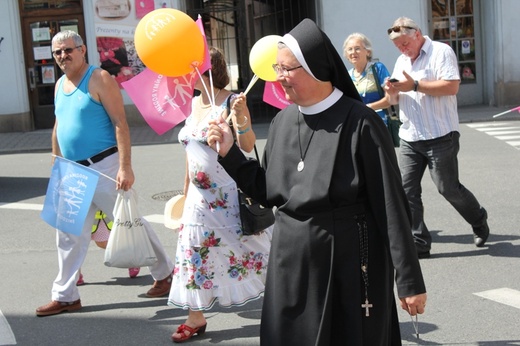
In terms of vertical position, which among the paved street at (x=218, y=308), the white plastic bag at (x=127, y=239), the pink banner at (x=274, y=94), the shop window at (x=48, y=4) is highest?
the shop window at (x=48, y=4)

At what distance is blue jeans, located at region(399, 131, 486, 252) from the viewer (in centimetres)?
723

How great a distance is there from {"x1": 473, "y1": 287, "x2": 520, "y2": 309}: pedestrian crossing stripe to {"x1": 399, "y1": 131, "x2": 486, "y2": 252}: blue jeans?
1029 millimetres

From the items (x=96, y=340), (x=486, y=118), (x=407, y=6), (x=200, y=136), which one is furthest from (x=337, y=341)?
(x=407, y=6)

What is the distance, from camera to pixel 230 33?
20094mm

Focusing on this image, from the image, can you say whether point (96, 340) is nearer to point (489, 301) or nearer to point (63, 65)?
point (63, 65)

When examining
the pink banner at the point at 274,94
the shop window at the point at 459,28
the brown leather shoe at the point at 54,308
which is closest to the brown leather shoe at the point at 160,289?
the brown leather shoe at the point at 54,308

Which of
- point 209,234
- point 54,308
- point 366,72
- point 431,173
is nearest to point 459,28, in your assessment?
point 366,72

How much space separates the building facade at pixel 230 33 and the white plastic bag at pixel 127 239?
1328 cm

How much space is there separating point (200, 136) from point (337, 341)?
6.90 feet

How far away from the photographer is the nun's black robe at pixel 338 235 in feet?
12.1

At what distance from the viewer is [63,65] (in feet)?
21.1

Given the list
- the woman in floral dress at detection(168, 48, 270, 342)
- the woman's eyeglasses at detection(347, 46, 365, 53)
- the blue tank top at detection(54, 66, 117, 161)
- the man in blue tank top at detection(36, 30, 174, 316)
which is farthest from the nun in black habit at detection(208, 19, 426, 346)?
the woman's eyeglasses at detection(347, 46, 365, 53)

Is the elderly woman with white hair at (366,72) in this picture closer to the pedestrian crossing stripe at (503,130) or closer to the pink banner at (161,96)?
the pink banner at (161,96)

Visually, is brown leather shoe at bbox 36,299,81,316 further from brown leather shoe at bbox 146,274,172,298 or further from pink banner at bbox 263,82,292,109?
pink banner at bbox 263,82,292,109
